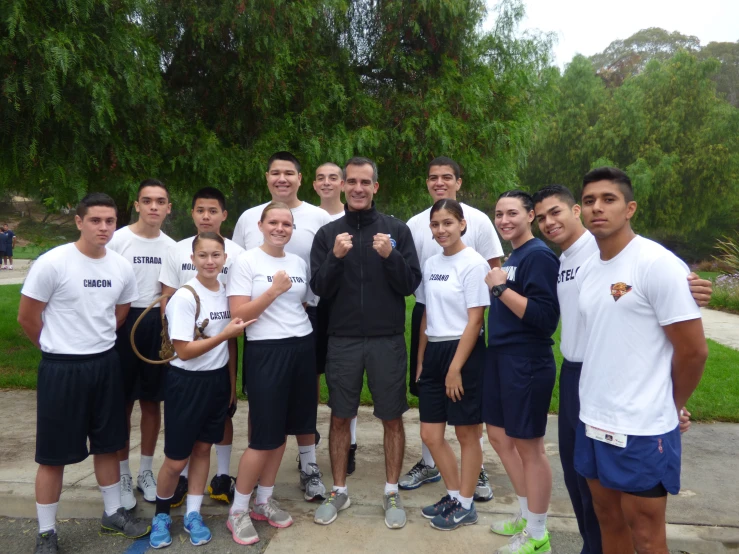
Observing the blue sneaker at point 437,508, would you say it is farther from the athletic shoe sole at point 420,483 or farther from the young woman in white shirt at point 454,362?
the athletic shoe sole at point 420,483

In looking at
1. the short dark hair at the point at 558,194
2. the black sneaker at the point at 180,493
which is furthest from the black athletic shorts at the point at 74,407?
the short dark hair at the point at 558,194

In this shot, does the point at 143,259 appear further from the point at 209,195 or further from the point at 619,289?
the point at 619,289

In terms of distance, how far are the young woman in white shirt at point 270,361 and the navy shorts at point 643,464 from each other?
6.51 feet

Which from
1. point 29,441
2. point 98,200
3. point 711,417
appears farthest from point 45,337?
point 711,417

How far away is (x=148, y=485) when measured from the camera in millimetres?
4215

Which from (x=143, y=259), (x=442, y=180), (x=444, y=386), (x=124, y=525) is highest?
(x=442, y=180)

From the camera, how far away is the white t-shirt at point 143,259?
4.15m

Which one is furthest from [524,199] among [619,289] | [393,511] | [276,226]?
[393,511]

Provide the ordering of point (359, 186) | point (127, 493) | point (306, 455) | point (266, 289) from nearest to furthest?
point (266, 289) → point (359, 186) → point (127, 493) → point (306, 455)

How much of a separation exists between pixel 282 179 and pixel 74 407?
2.11 m

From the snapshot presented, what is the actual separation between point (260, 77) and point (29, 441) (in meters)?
4.76

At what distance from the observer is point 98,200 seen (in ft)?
12.0

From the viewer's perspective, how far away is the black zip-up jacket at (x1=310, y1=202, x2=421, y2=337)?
3.91 meters

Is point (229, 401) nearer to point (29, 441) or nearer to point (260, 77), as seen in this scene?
point (29, 441)
